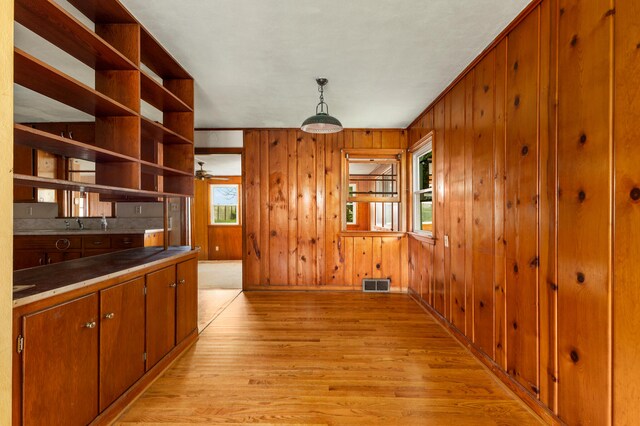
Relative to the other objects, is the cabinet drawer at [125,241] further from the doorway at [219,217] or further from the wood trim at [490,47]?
the wood trim at [490,47]

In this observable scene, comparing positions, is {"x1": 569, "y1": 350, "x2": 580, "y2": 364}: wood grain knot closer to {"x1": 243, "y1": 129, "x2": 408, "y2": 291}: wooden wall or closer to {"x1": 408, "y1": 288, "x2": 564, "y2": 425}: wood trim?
{"x1": 408, "y1": 288, "x2": 564, "y2": 425}: wood trim

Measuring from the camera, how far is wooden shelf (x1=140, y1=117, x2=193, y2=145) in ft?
7.77

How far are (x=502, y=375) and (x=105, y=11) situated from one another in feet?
12.0

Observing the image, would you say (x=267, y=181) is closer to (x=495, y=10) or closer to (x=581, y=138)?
(x=495, y=10)

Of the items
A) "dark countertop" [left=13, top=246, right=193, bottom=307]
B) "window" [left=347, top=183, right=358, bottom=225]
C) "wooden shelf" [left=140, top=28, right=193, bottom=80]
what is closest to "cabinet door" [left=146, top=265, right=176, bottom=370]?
"dark countertop" [left=13, top=246, right=193, bottom=307]

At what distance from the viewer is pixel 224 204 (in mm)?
8422

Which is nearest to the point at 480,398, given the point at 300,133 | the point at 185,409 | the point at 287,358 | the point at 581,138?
the point at 287,358

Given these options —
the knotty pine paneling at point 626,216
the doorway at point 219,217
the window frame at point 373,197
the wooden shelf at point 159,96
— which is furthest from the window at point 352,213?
the knotty pine paneling at point 626,216

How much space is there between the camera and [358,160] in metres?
4.78

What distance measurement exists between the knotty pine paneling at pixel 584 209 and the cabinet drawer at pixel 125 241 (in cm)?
428

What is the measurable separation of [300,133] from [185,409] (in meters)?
3.72

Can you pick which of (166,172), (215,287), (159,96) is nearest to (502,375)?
(166,172)

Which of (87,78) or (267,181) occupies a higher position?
(87,78)

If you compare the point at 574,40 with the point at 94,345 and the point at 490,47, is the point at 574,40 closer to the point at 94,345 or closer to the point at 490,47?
the point at 490,47
